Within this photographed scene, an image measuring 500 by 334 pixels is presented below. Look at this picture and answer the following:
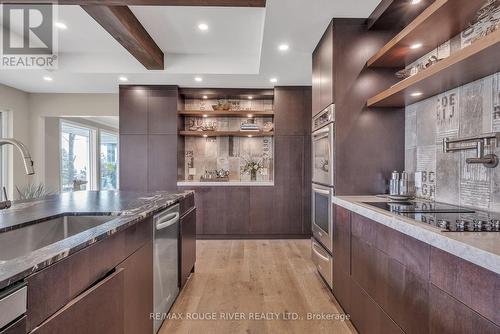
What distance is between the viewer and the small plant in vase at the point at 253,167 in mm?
4887

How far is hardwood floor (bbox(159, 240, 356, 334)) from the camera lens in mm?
2053

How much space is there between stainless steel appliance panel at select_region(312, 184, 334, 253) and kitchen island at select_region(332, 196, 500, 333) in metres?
0.31

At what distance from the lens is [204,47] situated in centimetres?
367

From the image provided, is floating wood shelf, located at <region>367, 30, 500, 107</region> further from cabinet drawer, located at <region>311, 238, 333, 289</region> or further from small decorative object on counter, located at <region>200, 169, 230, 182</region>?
small decorative object on counter, located at <region>200, 169, 230, 182</region>

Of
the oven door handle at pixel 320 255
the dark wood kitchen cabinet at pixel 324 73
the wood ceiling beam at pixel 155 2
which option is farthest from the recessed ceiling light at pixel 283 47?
the oven door handle at pixel 320 255

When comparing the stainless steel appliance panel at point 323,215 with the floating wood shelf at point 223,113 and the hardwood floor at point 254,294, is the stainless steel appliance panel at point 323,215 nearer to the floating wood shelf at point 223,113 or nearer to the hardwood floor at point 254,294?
the hardwood floor at point 254,294

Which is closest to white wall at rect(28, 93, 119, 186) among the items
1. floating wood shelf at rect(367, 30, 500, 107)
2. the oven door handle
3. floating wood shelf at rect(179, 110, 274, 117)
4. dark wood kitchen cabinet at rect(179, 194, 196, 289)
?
floating wood shelf at rect(179, 110, 274, 117)

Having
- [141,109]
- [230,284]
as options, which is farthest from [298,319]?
[141,109]

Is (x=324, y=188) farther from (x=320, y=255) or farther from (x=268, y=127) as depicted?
(x=268, y=127)

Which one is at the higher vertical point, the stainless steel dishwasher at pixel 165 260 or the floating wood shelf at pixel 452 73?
the floating wood shelf at pixel 452 73

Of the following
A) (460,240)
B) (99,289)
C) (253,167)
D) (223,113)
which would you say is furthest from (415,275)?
(223,113)

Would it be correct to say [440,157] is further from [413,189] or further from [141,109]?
[141,109]

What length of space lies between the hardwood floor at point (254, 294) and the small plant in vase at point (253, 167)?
148 cm

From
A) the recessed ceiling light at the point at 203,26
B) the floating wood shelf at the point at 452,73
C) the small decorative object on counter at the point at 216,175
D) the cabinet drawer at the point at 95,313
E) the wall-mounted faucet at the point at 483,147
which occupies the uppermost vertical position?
the recessed ceiling light at the point at 203,26
